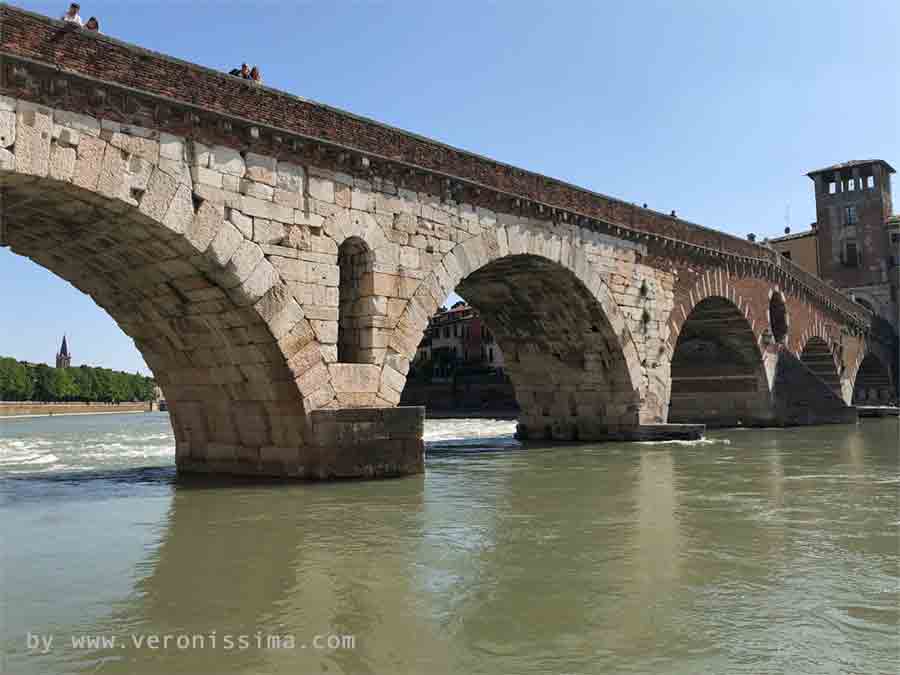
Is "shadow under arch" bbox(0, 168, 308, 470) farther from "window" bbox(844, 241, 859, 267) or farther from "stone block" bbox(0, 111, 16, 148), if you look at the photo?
"window" bbox(844, 241, 859, 267)

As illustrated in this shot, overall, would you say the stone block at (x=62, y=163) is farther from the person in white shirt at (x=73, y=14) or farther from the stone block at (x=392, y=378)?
the stone block at (x=392, y=378)

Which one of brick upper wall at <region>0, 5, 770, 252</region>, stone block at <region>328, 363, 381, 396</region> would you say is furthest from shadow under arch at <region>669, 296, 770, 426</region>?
stone block at <region>328, 363, 381, 396</region>

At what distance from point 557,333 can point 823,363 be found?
1895cm

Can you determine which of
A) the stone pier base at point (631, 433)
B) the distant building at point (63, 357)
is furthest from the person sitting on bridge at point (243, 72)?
the distant building at point (63, 357)

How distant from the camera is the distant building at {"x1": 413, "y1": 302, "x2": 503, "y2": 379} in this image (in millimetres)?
61031

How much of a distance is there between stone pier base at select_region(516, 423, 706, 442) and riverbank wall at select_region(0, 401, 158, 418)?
69.3 meters

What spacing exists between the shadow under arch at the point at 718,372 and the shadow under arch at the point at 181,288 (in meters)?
16.0

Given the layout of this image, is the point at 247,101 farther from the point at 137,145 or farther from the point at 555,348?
the point at 555,348

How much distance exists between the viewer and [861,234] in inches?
1866

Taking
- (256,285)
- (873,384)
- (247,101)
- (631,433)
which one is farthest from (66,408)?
(247,101)

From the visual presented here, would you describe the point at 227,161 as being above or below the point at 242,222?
above

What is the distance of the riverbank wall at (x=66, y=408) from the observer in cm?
7762

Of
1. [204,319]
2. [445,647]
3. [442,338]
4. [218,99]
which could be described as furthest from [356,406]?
[442,338]

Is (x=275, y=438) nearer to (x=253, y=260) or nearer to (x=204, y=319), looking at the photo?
(x=204, y=319)
